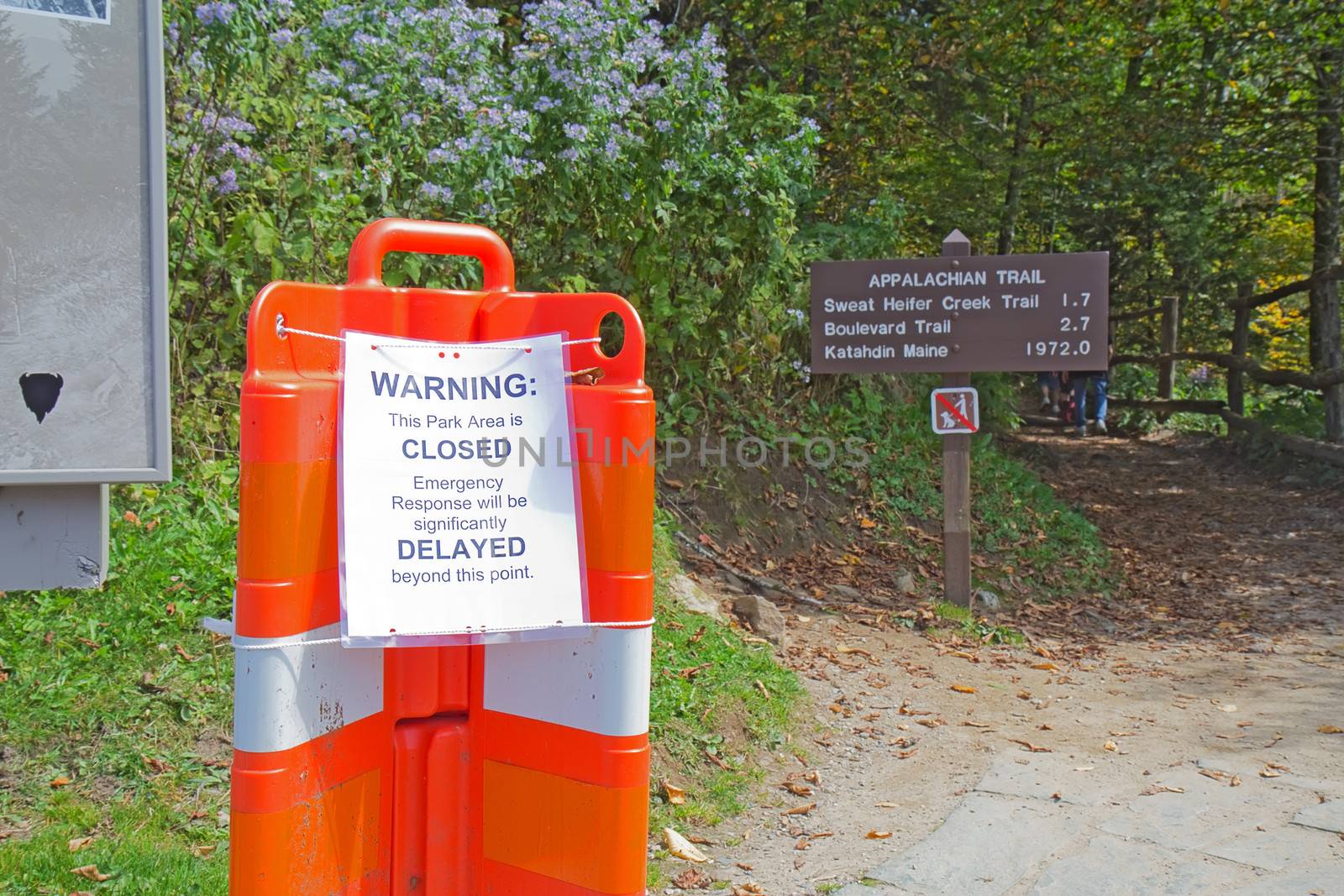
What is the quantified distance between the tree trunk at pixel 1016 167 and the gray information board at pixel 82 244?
12430mm

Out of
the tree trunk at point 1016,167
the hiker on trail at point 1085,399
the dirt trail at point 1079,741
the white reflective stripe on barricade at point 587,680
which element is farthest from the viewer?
the hiker on trail at point 1085,399

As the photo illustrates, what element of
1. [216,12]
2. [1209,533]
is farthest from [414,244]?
[1209,533]

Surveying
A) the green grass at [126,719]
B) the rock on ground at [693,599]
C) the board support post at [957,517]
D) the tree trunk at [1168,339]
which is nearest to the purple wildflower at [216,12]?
the green grass at [126,719]

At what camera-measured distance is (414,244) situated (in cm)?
262

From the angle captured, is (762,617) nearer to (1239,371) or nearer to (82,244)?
(82,244)

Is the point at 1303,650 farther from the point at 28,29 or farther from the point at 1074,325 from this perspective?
the point at 28,29

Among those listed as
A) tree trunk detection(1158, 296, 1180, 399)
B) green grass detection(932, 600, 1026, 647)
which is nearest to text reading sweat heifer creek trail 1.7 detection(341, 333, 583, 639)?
green grass detection(932, 600, 1026, 647)

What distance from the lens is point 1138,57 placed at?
45.2 feet

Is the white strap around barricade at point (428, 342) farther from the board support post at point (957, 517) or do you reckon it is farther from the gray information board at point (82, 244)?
the board support post at point (957, 517)

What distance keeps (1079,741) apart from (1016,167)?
33.5 ft

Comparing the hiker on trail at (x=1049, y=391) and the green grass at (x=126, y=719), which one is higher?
the hiker on trail at (x=1049, y=391)

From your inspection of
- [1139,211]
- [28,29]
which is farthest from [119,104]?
[1139,211]

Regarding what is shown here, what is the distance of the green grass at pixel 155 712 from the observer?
11.7ft

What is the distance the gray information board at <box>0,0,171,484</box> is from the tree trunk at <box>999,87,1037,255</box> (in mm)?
12430
